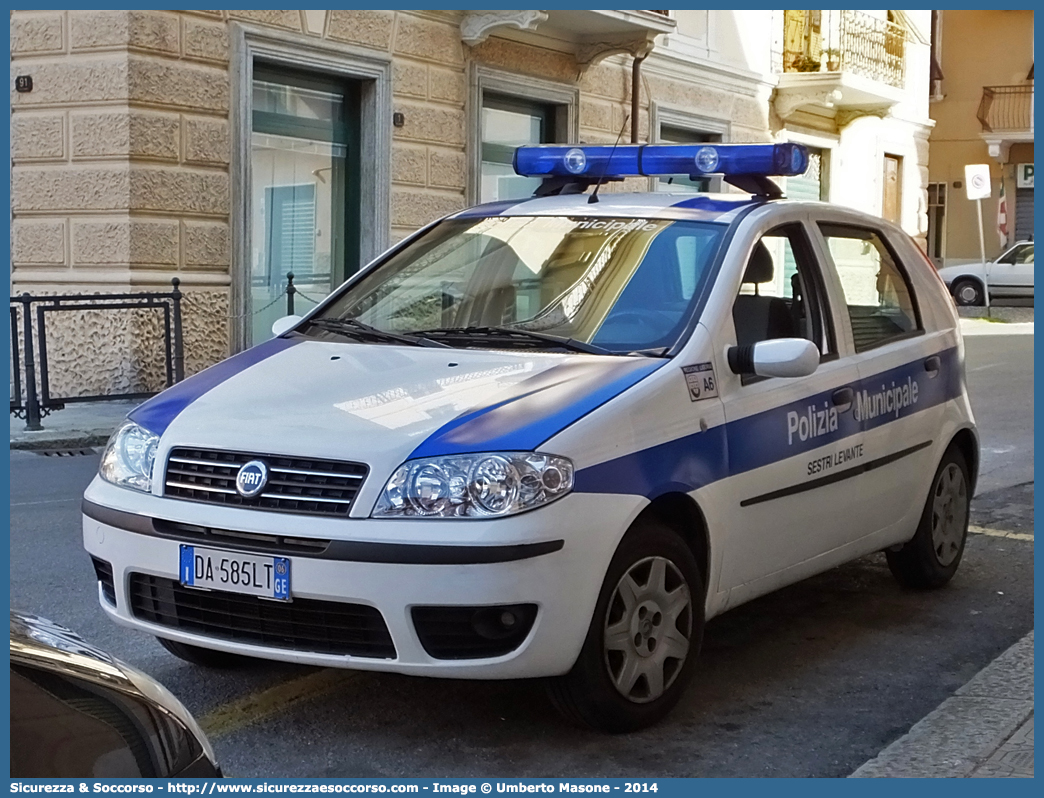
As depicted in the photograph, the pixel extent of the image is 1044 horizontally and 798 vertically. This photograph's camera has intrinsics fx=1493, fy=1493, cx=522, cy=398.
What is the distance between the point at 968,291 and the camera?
33812 mm

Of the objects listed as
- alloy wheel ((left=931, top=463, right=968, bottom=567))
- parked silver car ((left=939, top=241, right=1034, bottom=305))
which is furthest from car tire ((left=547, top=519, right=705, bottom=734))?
parked silver car ((left=939, top=241, right=1034, bottom=305))

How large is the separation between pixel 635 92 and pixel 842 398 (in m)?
15.1

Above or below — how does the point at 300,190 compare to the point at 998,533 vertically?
above

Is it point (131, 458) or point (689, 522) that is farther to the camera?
point (689, 522)

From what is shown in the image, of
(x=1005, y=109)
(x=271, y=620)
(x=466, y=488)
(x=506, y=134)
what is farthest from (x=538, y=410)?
(x=1005, y=109)

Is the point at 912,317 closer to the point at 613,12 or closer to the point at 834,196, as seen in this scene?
the point at 613,12

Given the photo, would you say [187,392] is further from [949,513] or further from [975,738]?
[949,513]

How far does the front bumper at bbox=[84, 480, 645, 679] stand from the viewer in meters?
3.86

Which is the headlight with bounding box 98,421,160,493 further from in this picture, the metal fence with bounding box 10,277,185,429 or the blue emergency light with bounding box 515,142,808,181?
the metal fence with bounding box 10,277,185,429

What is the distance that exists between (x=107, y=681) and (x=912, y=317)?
175 inches

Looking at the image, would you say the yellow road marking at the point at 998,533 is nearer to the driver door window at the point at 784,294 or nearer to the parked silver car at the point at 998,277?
the driver door window at the point at 784,294

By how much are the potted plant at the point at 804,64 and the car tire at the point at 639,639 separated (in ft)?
68.1

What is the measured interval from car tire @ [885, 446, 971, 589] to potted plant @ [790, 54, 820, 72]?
18653 millimetres

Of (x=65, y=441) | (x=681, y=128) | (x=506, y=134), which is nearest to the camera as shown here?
(x=65, y=441)
